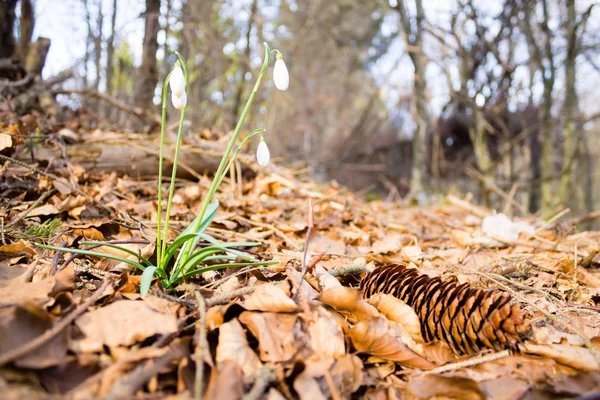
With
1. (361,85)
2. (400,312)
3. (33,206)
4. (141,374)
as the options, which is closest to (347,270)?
(400,312)

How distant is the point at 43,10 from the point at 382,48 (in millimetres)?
10566

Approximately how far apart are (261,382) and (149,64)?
3657 millimetres

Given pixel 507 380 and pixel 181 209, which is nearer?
pixel 507 380

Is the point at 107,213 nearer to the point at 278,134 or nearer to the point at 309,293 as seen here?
the point at 309,293

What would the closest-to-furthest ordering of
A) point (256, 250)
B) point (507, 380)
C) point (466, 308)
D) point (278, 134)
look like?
point (507, 380) < point (466, 308) < point (256, 250) < point (278, 134)

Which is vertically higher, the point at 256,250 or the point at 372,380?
the point at 256,250

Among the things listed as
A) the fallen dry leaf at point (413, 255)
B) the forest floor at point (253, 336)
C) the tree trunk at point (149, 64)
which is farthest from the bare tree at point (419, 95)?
the forest floor at point (253, 336)

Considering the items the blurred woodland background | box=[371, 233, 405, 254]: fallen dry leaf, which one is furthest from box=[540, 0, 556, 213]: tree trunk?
box=[371, 233, 405, 254]: fallen dry leaf

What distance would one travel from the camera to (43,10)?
15.5 ft

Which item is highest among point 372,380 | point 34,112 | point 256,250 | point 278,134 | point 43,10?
point 43,10

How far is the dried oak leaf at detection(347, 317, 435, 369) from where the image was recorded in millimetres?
857

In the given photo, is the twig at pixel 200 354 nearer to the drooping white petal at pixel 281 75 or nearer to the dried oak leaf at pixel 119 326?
the dried oak leaf at pixel 119 326

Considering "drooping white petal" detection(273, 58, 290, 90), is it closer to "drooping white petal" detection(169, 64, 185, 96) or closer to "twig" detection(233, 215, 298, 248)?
"drooping white petal" detection(169, 64, 185, 96)

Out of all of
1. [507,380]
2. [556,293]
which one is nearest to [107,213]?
[507,380]
